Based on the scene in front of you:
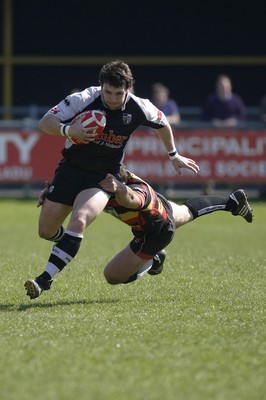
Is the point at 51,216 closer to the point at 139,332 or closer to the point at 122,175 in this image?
the point at 122,175

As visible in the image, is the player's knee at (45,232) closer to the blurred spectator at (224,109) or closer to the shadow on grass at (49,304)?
the shadow on grass at (49,304)

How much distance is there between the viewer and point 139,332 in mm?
6008

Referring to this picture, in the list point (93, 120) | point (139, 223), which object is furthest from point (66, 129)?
point (139, 223)

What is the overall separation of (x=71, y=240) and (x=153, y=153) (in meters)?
10.4

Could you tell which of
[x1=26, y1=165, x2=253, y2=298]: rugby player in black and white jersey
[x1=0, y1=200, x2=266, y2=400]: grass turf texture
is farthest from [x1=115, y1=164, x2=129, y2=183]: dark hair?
[x1=0, y1=200, x2=266, y2=400]: grass turf texture

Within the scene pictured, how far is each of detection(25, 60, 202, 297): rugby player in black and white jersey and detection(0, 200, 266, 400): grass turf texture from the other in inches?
24.3

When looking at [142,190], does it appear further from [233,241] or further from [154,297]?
[233,241]

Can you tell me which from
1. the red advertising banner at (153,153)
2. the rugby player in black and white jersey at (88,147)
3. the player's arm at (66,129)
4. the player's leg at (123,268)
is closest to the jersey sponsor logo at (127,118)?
the rugby player in black and white jersey at (88,147)

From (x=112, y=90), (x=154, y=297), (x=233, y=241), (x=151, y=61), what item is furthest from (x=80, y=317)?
(x=151, y=61)

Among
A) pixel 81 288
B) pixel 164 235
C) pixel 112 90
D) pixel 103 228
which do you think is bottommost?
pixel 103 228

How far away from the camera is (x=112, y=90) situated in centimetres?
733

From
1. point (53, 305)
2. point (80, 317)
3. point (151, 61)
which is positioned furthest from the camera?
point (151, 61)

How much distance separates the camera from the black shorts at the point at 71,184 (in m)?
7.59

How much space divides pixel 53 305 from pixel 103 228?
772cm
